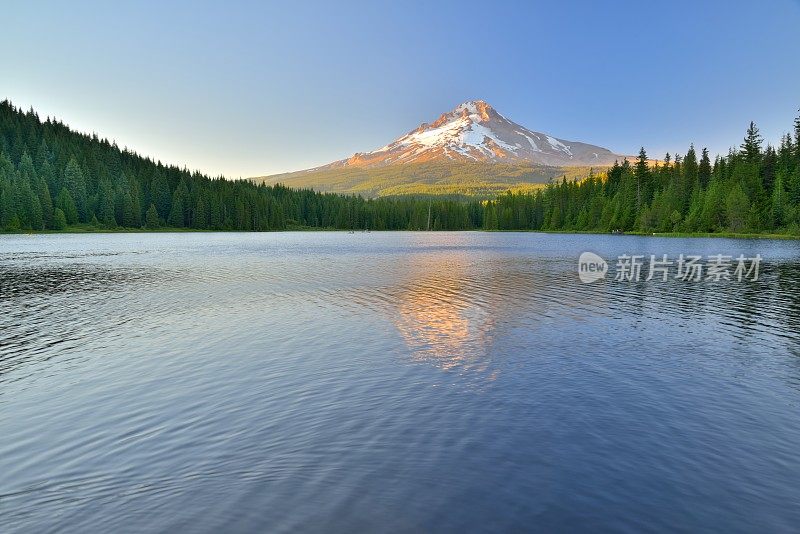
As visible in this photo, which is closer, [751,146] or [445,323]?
[445,323]

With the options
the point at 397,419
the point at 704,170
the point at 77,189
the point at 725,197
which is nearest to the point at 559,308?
the point at 397,419

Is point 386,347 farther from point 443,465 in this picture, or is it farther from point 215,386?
point 443,465

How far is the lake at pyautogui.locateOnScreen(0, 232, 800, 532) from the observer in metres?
11.7

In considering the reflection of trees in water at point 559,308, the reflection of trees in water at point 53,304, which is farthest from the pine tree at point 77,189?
the reflection of trees in water at point 559,308

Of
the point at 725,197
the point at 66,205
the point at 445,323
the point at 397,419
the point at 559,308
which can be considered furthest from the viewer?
the point at 66,205

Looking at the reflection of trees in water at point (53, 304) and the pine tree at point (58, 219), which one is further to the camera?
the pine tree at point (58, 219)

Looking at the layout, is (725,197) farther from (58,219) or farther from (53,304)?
(58,219)

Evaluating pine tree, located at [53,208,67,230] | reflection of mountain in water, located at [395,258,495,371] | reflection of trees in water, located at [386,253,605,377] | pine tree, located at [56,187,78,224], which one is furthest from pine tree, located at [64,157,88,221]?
reflection of mountain in water, located at [395,258,495,371]

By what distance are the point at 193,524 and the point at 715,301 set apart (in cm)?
4633

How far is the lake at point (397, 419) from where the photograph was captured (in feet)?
38.5

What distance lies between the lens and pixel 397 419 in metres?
17.2

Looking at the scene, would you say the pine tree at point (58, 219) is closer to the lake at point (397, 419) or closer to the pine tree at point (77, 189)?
the pine tree at point (77, 189)

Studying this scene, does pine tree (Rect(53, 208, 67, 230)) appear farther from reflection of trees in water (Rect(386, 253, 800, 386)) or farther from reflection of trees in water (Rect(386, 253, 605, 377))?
reflection of trees in water (Rect(386, 253, 800, 386))

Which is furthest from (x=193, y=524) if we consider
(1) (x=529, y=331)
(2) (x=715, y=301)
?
(2) (x=715, y=301)
